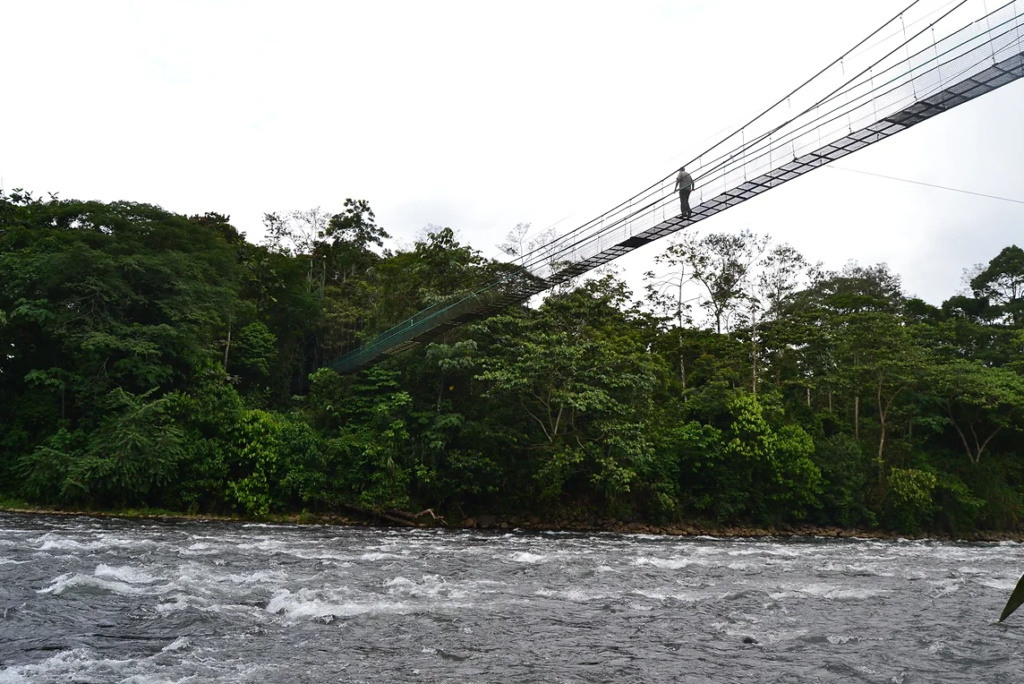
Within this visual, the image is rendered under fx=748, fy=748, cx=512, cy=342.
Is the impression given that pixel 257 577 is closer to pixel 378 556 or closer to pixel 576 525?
pixel 378 556

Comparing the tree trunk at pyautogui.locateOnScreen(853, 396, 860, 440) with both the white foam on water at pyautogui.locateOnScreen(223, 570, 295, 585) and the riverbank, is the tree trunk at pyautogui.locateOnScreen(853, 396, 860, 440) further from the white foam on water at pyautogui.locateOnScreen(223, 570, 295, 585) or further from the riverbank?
the white foam on water at pyautogui.locateOnScreen(223, 570, 295, 585)

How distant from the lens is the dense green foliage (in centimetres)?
1838

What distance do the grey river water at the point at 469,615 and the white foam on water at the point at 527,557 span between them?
0.23ft

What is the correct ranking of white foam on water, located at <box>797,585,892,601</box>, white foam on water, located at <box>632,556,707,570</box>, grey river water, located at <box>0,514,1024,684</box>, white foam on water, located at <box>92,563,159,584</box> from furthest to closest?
white foam on water, located at <box>632,556,707,570</box> → white foam on water, located at <box>797,585,892,601</box> → white foam on water, located at <box>92,563,159,584</box> → grey river water, located at <box>0,514,1024,684</box>

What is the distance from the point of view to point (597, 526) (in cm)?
1962

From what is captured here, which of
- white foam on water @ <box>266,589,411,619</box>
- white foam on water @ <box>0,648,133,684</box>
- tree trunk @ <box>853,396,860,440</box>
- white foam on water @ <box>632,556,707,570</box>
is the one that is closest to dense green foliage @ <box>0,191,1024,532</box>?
tree trunk @ <box>853,396,860,440</box>

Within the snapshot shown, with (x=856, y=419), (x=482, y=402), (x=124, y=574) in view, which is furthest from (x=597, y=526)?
(x=124, y=574)

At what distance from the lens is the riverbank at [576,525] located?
17125 millimetres

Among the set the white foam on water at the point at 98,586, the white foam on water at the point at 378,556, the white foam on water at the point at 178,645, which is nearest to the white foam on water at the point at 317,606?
the white foam on water at the point at 178,645

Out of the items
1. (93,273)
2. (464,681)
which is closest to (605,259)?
(464,681)

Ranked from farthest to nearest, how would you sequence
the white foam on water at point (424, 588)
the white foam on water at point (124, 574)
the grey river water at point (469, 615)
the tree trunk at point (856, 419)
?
the tree trunk at point (856, 419) < the white foam on water at point (424, 588) < the white foam on water at point (124, 574) < the grey river water at point (469, 615)

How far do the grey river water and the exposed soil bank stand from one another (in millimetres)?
4428

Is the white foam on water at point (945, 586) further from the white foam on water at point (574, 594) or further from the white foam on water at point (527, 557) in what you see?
the white foam on water at point (527, 557)

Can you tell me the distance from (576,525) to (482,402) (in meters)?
4.04
